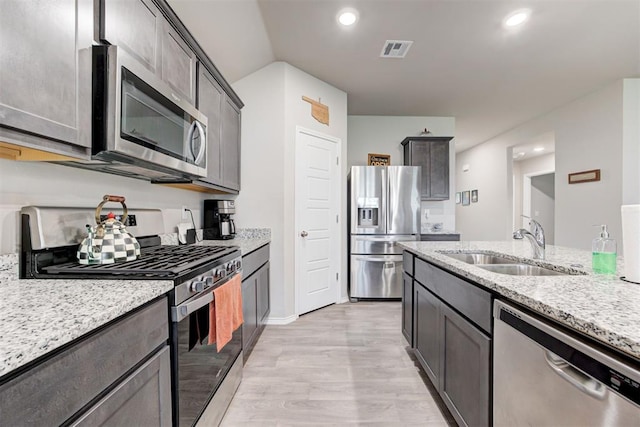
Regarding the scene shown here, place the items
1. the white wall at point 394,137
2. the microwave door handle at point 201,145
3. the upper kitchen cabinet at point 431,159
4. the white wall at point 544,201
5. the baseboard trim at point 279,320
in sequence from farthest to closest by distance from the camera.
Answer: the white wall at point 544,201, the white wall at point 394,137, the upper kitchen cabinet at point 431,159, the baseboard trim at point 279,320, the microwave door handle at point 201,145

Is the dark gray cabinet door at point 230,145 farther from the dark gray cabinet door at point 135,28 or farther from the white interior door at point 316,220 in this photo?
the dark gray cabinet door at point 135,28

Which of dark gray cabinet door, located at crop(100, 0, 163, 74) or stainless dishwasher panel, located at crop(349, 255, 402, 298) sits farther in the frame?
stainless dishwasher panel, located at crop(349, 255, 402, 298)

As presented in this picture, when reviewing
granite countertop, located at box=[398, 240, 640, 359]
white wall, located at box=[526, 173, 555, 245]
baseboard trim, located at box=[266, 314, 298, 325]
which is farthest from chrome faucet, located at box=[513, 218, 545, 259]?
white wall, located at box=[526, 173, 555, 245]

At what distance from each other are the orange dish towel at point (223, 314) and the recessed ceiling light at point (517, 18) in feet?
9.69

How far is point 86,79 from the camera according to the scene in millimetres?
1041

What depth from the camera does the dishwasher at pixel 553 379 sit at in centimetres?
61

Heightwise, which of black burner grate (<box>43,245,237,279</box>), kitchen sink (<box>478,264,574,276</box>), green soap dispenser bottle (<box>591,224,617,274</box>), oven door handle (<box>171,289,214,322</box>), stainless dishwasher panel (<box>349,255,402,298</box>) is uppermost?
green soap dispenser bottle (<box>591,224,617,274</box>)

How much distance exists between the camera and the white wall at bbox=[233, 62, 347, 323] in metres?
2.89

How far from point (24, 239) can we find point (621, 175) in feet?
17.6

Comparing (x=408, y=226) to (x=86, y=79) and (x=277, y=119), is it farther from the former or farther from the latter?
(x=86, y=79)

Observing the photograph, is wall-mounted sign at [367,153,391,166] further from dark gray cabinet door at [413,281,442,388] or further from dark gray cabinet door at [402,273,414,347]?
dark gray cabinet door at [413,281,442,388]

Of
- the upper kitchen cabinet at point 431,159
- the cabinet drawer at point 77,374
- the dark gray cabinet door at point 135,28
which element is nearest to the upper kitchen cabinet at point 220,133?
the dark gray cabinet door at point 135,28

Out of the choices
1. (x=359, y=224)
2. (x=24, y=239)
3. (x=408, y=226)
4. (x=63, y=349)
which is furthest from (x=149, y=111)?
(x=408, y=226)

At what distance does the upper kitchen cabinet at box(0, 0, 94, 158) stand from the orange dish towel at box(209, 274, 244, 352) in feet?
2.74
